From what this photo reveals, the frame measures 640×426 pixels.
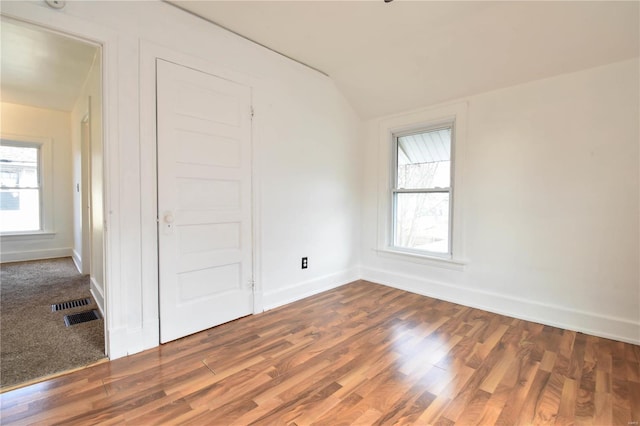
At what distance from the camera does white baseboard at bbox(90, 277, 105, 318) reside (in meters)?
2.81

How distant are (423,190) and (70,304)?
4057mm

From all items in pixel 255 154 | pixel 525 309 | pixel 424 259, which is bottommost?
pixel 525 309

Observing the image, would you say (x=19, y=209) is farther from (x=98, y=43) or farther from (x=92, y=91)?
(x=98, y=43)

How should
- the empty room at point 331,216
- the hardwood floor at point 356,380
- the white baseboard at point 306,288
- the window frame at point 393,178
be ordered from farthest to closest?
the window frame at point 393,178, the white baseboard at point 306,288, the empty room at point 331,216, the hardwood floor at point 356,380

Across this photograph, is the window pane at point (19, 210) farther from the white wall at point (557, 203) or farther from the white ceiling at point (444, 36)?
the white wall at point (557, 203)

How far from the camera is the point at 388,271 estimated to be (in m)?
3.82

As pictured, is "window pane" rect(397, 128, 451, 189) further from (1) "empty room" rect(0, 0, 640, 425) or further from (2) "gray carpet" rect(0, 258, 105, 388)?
(2) "gray carpet" rect(0, 258, 105, 388)

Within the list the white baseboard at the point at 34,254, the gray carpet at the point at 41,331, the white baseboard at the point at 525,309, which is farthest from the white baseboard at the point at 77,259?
the white baseboard at the point at 525,309

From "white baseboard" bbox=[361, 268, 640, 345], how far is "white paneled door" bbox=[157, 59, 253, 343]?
1.96 meters

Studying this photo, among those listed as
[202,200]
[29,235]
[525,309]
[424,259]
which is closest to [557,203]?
[525,309]

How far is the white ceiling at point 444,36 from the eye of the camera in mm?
2207

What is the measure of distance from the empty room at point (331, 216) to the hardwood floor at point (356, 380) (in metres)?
0.02

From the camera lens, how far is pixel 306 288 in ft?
11.0

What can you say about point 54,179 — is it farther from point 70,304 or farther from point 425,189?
point 425,189
